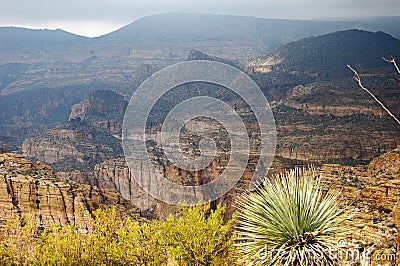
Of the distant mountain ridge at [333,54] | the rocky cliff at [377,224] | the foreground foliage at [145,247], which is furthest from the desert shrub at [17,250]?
the distant mountain ridge at [333,54]

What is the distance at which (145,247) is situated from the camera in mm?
17766

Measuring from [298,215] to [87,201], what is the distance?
85.8 feet

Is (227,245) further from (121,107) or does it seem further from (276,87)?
(121,107)

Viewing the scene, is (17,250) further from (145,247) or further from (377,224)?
(377,224)

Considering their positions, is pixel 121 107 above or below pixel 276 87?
below

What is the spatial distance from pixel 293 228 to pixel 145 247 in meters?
8.92

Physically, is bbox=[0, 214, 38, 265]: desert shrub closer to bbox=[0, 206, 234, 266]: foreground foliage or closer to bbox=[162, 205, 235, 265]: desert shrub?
bbox=[0, 206, 234, 266]: foreground foliage

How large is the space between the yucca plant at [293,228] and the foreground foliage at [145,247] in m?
4.67

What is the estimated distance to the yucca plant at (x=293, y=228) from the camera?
1007 centimetres

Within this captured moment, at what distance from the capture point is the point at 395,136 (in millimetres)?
79625

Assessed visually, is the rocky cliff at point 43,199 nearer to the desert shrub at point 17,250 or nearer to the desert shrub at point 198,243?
the desert shrub at point 17,250

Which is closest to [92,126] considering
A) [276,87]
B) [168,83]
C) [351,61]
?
[168,83]

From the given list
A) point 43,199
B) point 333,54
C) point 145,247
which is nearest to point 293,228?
point 145,247

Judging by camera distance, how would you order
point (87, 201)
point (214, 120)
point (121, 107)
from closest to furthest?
point (87, 201) < point (214, 120) < point (121, 107)
